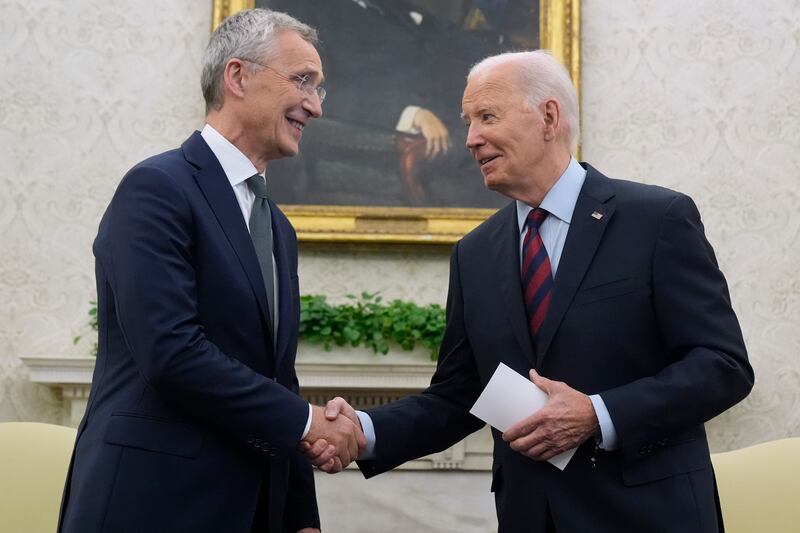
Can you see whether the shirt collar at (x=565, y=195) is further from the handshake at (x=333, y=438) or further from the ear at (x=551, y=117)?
the handshake at (x=333, y=438)

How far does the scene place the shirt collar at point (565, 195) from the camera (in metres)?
2.24

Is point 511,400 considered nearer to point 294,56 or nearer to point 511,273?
point 511,273

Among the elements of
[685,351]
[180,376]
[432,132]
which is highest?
[432,132]

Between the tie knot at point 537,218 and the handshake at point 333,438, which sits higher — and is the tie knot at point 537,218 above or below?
above

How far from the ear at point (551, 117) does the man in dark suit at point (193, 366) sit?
0.71 meters

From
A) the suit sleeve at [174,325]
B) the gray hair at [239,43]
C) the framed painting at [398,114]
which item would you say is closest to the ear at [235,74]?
the gray hair at [239,43]

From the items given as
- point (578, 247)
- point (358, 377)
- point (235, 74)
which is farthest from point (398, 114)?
point (578, 247)

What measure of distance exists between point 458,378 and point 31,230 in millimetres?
2730

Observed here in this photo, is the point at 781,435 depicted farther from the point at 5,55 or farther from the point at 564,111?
the point at 5,55

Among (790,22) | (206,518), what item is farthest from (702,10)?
(206,518)

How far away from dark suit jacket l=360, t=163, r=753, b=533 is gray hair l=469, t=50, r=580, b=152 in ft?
0.71

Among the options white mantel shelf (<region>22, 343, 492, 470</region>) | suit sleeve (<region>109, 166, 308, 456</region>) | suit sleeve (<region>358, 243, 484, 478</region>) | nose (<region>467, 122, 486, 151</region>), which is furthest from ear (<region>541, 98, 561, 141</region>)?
white mantel shelf (<region>22, 343, 492, 470</region>)

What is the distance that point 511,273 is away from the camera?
2.20 m

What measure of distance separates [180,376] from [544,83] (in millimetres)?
1157
